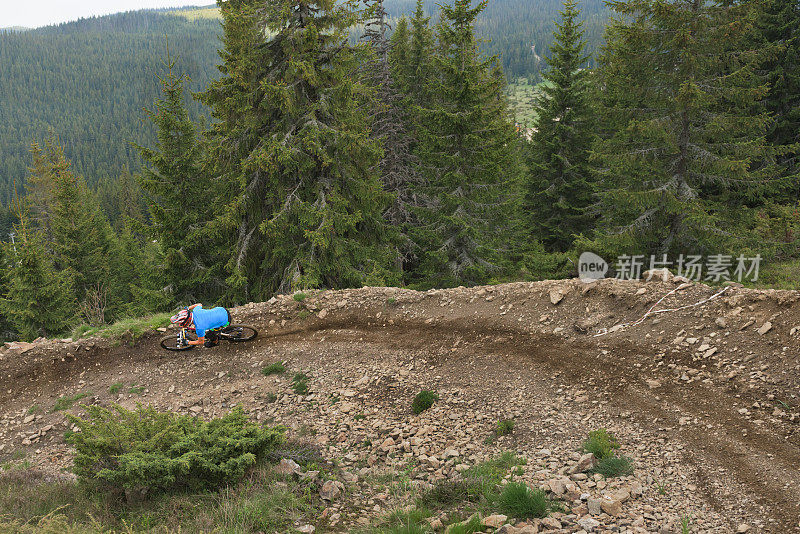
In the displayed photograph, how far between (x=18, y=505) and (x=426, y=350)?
25.6 feet

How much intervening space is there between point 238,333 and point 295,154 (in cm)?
675

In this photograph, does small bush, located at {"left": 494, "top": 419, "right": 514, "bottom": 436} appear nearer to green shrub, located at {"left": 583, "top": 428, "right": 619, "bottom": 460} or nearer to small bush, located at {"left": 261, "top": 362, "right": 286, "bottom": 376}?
green shrub, located at {"left": 583, "top": 428, "right": 619, "bottom": 460}

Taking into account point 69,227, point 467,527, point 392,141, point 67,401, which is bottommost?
point 67,401

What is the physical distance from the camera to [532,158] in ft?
95.3

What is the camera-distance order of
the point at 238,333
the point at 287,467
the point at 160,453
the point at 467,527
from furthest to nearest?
the point at 238,333, the point at 287,467, the point at 160,453, the point at 467,527

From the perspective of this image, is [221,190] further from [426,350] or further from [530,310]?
[530,310]

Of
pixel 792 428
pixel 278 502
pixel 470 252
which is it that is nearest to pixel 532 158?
pixel 470 252

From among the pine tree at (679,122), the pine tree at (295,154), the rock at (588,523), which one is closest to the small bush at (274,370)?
the pine tree at (295,154)

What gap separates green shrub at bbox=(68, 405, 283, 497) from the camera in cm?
575

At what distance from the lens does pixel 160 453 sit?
19.7ft

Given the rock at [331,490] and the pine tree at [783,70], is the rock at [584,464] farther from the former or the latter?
the pine tree at [783,70]

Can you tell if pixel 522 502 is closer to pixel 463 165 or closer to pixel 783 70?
pixel 463 165

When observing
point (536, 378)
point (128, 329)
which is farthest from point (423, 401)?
point (128, 329)

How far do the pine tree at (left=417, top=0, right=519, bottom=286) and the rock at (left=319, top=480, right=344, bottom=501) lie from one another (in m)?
12.6
